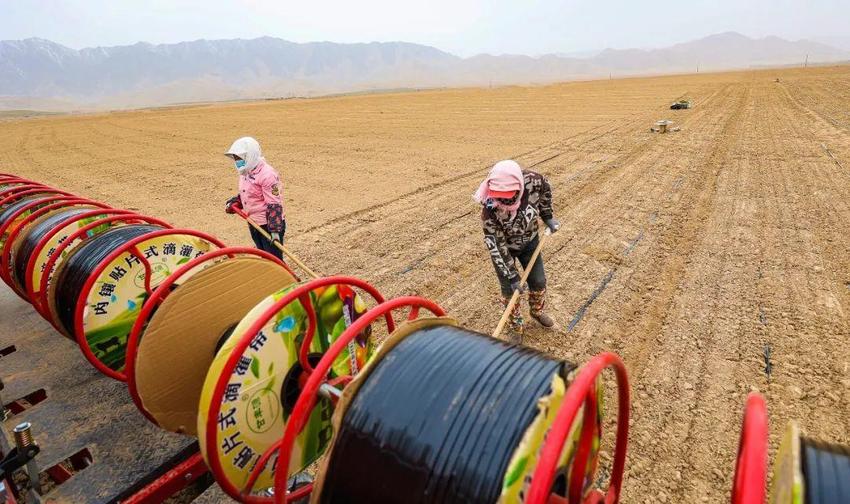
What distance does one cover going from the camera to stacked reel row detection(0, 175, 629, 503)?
78.3 inches

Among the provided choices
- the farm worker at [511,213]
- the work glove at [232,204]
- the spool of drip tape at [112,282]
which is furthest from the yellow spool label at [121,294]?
the farm worker at [511,213]

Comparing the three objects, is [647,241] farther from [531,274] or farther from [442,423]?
[442,423]

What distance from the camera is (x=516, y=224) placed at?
→ 4.79 metres

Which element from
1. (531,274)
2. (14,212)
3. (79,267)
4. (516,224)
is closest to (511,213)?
(516,224)

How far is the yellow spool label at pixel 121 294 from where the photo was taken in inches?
153

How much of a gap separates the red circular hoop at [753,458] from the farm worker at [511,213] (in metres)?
2.79

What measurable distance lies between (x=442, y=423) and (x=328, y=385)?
93 cm

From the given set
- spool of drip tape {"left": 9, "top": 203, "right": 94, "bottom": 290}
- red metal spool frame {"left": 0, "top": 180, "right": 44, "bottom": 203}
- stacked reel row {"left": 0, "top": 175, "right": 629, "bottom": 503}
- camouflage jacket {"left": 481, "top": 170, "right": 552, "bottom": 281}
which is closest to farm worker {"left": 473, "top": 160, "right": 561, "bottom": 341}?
camouflage jacket {"left": 481, "top": 170, "right": 552, "bottom": 281}

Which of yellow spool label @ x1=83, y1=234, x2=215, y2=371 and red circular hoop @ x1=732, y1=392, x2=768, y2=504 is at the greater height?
red circular hoop @ x1=732, y1=392, x2=768, y2=504

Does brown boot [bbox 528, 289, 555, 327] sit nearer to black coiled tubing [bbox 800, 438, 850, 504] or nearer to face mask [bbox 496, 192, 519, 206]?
face mask [bbox 496, 192, 519, 206]

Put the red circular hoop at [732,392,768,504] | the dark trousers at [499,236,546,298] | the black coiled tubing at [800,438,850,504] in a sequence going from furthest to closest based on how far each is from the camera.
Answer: the dark trousers at [499,236,546,298], the black coiled tubing at [800,438,850,504], the red circular hoop at [732,392,768,504]

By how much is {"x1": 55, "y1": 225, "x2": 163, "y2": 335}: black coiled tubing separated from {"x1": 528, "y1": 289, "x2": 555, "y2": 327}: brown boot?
375 centimetres

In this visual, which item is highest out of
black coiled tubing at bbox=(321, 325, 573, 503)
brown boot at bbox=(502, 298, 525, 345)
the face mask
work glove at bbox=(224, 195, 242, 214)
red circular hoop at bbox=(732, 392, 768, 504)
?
the face mask

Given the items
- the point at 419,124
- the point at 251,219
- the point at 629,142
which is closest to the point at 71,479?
the point at 251,219
